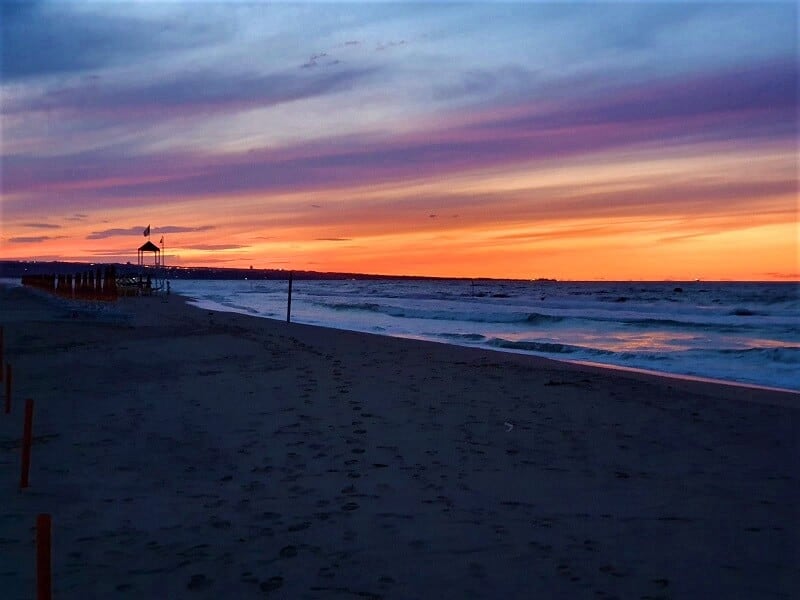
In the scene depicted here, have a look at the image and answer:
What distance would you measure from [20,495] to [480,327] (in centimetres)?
2666

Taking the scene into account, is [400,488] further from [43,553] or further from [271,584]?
[43,553]

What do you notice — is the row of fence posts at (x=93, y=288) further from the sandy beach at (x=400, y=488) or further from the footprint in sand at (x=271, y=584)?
the footprint in sand at (x=271, y=584)

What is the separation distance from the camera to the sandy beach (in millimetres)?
4609

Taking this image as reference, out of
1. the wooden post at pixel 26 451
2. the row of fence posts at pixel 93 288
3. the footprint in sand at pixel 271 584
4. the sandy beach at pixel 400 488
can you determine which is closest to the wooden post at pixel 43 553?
the sandy beach at pixel 400 488

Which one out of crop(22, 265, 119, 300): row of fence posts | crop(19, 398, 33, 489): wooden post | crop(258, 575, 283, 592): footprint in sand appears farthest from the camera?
crop(22, 265, 119, 300): row of fence posts

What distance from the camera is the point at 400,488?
6.33 meters

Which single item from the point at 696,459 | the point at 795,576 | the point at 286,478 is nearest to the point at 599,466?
the point at 696,459

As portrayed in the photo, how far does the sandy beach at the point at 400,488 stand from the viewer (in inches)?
181

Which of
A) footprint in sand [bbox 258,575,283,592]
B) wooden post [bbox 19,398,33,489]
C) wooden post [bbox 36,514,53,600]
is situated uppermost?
wooden post [bbox 36,514,53,600]

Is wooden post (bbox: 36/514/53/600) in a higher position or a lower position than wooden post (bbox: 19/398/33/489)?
higher

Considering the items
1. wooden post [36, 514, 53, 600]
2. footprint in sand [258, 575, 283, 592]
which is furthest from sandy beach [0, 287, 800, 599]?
wooden post [36, 514, 53, 600]

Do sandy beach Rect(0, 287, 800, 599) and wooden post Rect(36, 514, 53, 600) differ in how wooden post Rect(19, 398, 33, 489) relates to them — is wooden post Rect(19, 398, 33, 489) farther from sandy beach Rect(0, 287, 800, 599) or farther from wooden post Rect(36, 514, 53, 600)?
wooden post Rect(36, 514, 53, 600)

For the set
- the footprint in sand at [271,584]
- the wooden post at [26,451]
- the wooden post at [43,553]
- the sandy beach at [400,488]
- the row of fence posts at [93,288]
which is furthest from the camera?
the row of fence posts at [93,288]

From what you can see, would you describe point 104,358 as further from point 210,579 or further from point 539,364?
point 210,579
